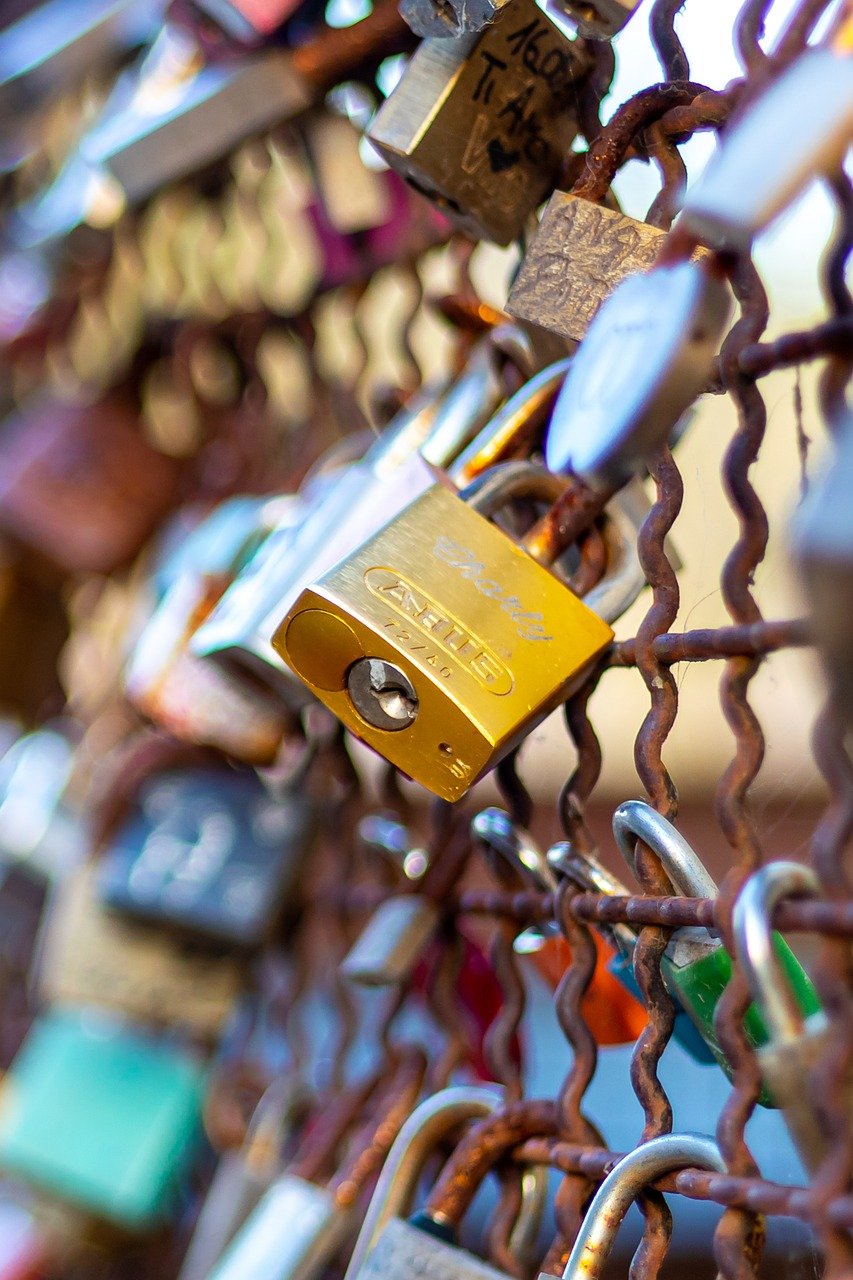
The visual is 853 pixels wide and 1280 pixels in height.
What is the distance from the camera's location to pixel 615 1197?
18.6 inches

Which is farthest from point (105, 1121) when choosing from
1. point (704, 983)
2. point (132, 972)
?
point (704, 983)

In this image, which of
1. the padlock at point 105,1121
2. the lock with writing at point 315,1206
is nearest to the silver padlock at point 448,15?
the lock with writing at point 315,1206

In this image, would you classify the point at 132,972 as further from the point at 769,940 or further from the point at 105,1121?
the point at 769,940

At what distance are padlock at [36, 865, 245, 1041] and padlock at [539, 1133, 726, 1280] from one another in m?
0.44

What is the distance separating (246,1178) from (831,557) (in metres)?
0.61

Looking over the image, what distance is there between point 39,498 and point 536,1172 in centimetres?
72

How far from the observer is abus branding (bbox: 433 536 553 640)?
49cm

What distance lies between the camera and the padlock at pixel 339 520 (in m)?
0.61

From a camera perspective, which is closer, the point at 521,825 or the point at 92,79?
the point at 521,825

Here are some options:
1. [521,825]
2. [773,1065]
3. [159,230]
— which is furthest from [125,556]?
[773,1065]

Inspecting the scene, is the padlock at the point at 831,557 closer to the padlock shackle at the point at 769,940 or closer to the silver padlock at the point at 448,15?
the padlock shackle at the point at 769,940

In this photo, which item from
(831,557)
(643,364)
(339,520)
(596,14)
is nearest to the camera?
(831,557)

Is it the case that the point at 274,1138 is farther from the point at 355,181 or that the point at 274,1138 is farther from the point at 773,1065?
the point at 355,181

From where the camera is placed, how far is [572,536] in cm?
56
